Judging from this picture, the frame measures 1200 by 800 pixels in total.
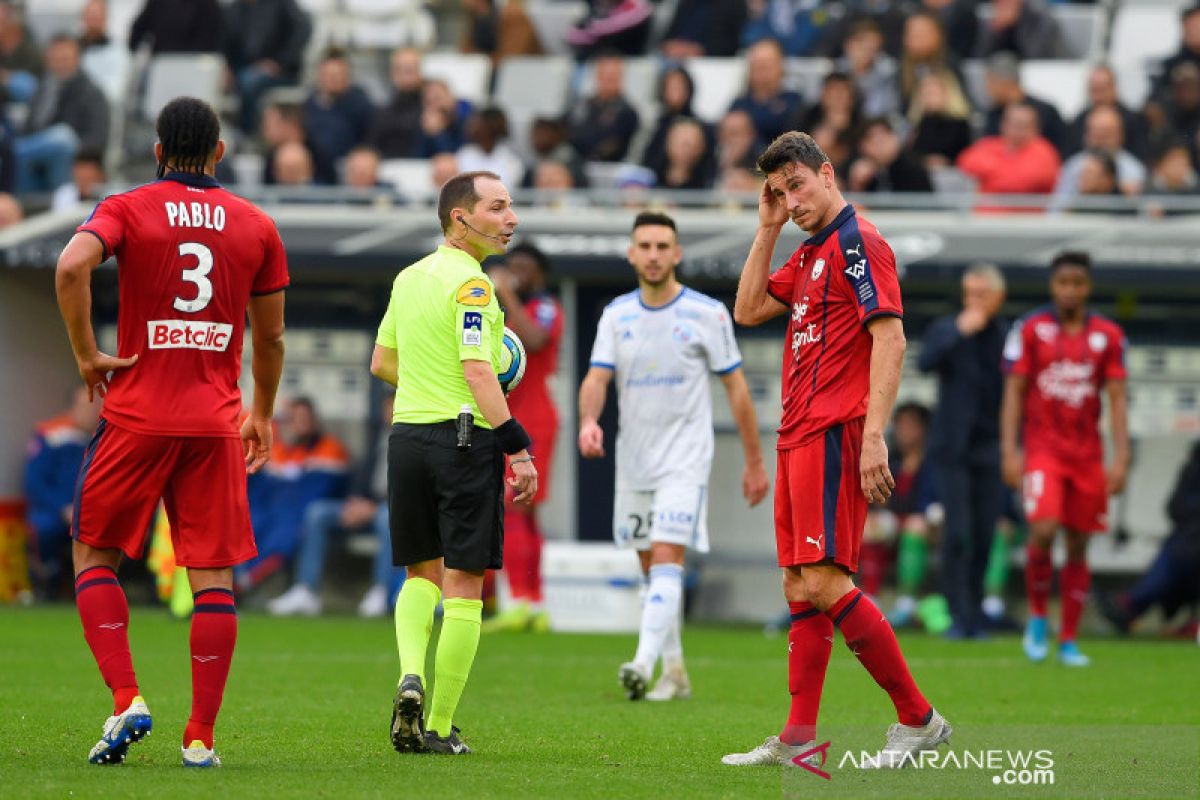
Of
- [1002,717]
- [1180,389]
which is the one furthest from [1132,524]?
[1002,717]

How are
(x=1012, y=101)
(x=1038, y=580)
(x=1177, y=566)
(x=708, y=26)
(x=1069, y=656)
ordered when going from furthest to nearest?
1. (x=708, y=26)
2. (x=1012, y=101)
3. (x=1177, y=566)
4. (x=1038, y=580)
5. (x=1069, y=656)

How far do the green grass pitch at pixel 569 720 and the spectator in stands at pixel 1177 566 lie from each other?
0.67 meters

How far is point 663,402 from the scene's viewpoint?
10508mm

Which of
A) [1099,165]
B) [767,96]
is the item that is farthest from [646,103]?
[1099,165]

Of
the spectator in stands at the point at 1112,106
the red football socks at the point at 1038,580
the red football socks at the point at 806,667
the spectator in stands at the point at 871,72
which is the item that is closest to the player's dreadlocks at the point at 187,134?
the red football socks at the point at 806,667

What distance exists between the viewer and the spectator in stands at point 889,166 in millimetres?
16578

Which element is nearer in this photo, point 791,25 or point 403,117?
point 403,117

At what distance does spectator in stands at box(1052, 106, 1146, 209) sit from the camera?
1606 cm

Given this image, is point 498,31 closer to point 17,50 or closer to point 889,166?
point 17,50

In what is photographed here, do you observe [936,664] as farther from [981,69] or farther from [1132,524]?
[981,69]

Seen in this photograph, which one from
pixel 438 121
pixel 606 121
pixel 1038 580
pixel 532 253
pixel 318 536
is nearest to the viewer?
pixel 1038 580

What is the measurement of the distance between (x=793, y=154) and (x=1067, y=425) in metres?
5.85

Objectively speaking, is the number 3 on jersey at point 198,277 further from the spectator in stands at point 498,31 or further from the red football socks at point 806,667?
the spectator in stands at point 498,31

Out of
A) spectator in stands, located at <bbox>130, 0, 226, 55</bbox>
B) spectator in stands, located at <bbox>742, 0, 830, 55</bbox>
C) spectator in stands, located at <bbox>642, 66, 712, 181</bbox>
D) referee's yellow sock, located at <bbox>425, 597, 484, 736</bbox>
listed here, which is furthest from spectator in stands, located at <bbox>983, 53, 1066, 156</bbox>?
referee's yellow sock, located at <bbox>425, 597, 484, 736</bbox>
